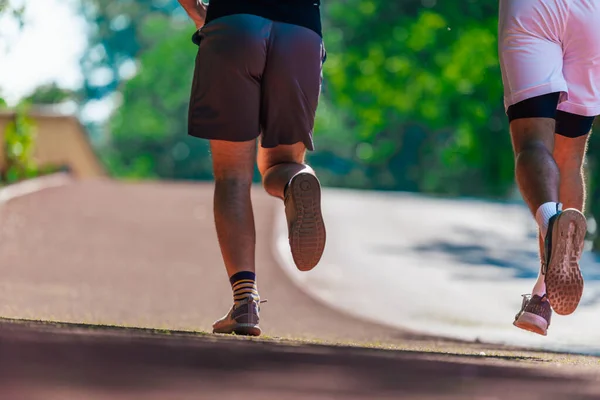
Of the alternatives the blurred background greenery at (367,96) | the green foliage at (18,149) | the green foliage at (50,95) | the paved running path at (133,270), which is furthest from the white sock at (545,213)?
the green foliage at (50,95)

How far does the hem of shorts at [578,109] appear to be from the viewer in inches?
172

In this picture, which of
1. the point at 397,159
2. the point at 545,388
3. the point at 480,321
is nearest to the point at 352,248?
the point at 480,321

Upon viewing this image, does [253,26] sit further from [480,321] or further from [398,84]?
[398,84]

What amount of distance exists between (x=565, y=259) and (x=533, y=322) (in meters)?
0.56

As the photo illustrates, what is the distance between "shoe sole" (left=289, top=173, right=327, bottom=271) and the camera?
12.4 feet

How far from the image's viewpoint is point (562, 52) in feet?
14.0

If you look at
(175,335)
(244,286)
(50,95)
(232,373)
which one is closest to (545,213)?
(244,286)

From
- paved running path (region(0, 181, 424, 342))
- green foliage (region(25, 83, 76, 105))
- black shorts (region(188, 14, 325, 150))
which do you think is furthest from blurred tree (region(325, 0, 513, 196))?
green foliage (region(25, 83, 76, 105))

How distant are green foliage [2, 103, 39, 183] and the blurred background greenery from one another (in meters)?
5.01

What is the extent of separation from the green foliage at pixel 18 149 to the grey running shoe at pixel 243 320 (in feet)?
46.6

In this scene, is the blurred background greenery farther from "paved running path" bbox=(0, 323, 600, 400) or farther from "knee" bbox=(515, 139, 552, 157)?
"paved running path" bbox=(0, 323, 600, 400)

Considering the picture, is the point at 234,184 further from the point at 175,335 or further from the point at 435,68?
the point at 435,68

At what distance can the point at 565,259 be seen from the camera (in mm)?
3758

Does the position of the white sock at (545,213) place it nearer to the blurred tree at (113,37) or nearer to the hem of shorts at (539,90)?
the hem of shorts at (539,90)
